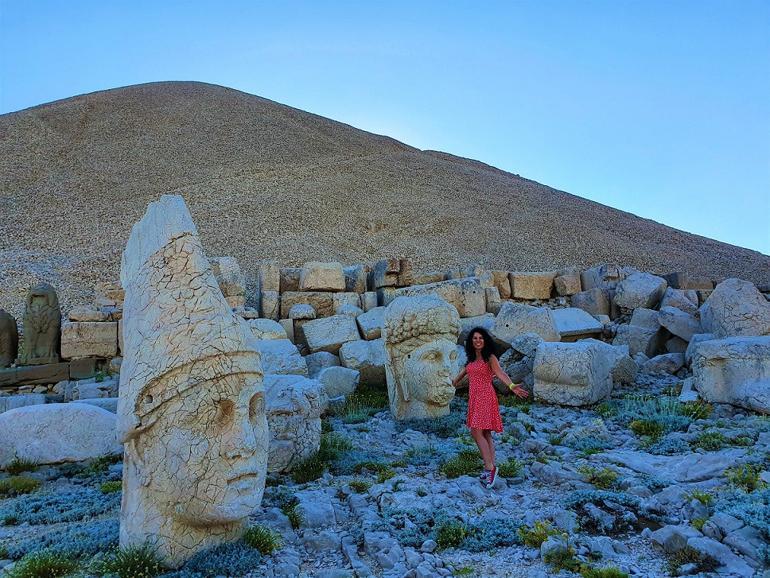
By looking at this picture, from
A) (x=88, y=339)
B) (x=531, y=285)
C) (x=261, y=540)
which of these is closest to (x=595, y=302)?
(x=531, y=285)

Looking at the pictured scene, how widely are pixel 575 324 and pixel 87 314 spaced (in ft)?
31.2

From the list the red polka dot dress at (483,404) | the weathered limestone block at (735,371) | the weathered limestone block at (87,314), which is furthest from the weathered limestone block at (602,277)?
the weathered limestone block at (87,314)

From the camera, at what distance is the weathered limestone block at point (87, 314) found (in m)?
11.9

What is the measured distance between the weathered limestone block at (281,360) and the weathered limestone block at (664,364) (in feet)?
19.0

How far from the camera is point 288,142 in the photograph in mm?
37062

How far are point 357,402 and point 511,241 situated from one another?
17.0 meters

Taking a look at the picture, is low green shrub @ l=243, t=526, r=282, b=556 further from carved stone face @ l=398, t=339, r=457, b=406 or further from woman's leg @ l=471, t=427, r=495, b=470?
carved stone face @ l=398, t=339, r=457, b=406

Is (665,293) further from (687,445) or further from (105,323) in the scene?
(105,323)

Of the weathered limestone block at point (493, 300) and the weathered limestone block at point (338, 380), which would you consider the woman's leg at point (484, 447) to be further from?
the weathered limestone block at point (493, 300)

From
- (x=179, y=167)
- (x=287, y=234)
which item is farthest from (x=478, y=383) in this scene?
(x=179, y=167)

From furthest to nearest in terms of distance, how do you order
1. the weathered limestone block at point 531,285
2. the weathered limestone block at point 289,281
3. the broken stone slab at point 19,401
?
1. the weathered limestone block at point 531,285
2. the weathered limestone block at point 289,281
3. the broken stone slab at point 19,401

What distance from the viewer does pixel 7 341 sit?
11.5m

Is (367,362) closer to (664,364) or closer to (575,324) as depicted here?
(575,324)

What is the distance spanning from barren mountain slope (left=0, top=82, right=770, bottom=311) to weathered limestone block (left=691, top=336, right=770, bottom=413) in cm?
1335
